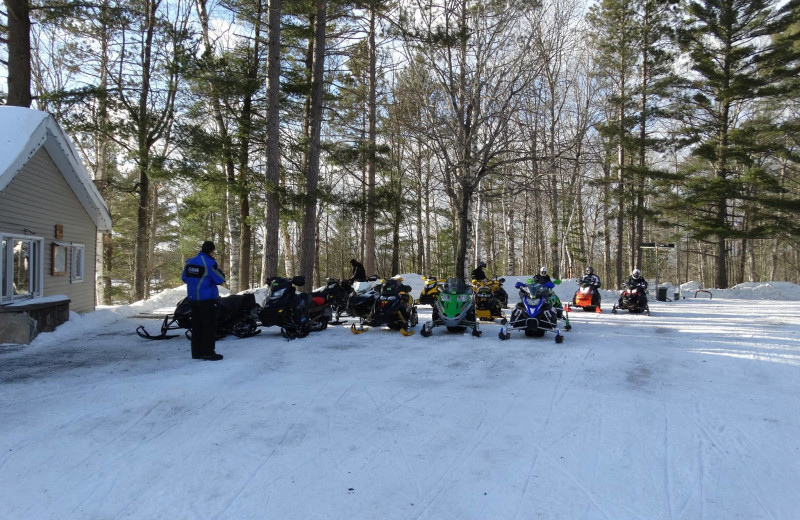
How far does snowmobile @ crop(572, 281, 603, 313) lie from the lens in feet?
42.3

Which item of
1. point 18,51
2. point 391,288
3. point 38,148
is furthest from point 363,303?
point 18,51

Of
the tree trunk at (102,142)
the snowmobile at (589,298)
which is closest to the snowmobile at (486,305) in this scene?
the snowmobile at (589,298)

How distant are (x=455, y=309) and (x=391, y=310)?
127 cm

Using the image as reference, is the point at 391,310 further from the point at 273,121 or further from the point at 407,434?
the point at 273,121

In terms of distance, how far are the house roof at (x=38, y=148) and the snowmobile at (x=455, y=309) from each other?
329 inches

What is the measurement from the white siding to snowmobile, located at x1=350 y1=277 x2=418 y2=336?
794 centimetres

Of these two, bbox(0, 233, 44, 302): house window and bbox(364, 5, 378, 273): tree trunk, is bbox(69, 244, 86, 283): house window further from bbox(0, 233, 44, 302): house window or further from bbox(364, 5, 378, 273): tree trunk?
bbox(364, 5, 378, 273): tree trunk

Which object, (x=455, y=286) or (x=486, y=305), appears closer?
(x=455, y=286)

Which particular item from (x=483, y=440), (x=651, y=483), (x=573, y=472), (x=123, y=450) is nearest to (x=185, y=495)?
(x=123, y=450)

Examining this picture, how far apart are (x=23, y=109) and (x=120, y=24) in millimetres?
4736

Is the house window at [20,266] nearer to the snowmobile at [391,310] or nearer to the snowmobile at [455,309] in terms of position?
the snowmobile at [391,310]

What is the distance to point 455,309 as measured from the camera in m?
8.86

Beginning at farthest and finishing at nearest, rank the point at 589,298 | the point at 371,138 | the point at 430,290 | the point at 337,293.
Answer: the point at 371,138 < the point at 430,290 < the point at 589,298 < the point at 337,293

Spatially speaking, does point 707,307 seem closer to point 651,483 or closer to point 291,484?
point 651,483
